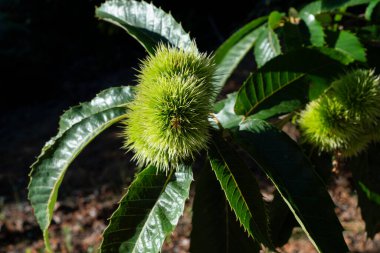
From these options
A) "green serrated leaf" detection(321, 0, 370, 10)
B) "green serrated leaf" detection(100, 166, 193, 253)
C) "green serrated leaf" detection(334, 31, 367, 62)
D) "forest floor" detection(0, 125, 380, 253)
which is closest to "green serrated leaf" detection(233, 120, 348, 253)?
"green serrated leaf" detection(100, 166, 193, 253)

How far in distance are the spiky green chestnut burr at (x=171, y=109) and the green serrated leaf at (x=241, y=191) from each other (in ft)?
0.18

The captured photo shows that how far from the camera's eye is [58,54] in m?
7.44

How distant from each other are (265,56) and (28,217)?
3.26m

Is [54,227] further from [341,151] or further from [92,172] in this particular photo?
[341,151]

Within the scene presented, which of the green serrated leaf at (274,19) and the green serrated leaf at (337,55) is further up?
the green serrated leaf at (274,19)

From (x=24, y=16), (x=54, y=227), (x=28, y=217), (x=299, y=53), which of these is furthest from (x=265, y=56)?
(x=24, y=16)

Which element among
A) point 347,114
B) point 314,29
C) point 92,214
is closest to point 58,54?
point 92,214

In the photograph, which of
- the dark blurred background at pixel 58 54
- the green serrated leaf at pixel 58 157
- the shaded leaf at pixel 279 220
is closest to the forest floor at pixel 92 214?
the dark blurred background at pixel 58 54

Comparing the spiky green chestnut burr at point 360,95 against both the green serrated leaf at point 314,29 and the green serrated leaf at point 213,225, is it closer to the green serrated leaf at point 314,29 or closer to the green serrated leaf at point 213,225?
the green serrated leaf at point 314,29

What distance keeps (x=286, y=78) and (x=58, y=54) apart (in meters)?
6.85

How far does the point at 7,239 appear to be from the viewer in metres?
3.70

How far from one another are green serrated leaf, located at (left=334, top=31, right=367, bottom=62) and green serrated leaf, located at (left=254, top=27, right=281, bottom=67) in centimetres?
18

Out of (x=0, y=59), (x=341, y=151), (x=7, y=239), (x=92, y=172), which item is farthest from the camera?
(x=0, y=59)

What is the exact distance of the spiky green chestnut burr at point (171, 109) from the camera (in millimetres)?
926
